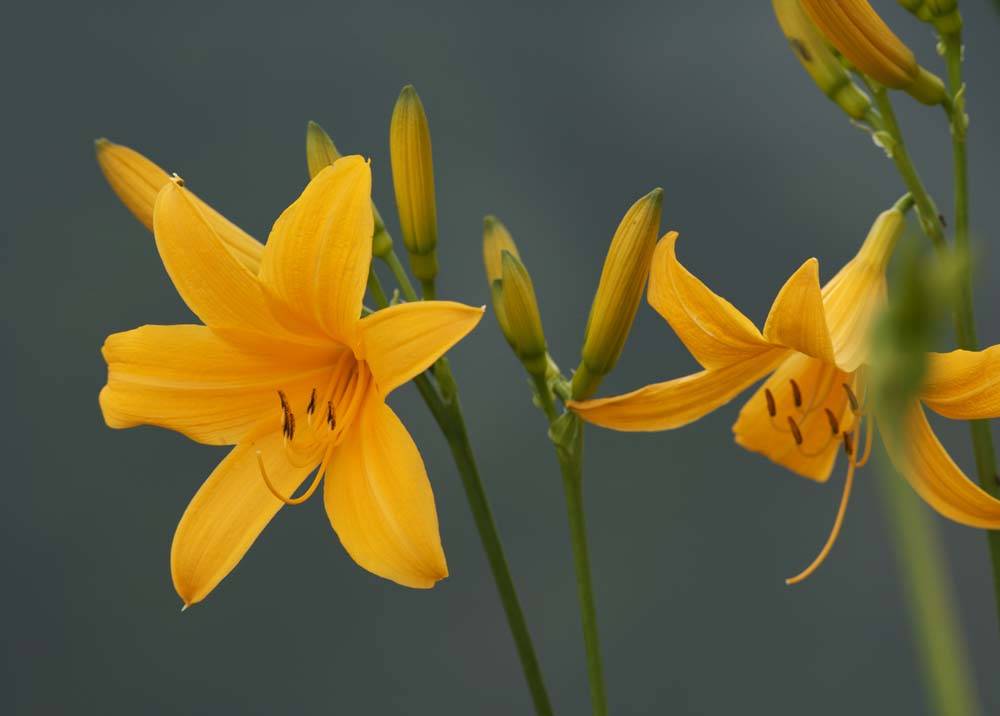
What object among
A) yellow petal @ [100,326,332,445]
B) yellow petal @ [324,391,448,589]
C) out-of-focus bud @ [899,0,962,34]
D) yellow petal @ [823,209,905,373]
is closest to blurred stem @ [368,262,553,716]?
yellow petal @ [324,391,448,589]

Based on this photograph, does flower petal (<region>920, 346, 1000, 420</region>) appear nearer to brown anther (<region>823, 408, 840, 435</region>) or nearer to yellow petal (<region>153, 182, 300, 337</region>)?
brown anther (<region>823, 408, 840, 435</region>)

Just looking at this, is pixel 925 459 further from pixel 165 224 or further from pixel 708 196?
pixel 708 196

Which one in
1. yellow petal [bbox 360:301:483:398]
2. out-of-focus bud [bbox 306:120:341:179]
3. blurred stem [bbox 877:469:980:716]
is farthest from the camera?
out-of-focus bud [bbox 306:120:341:179]

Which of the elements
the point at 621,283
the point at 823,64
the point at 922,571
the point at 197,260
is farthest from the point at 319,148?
the point at 922,571

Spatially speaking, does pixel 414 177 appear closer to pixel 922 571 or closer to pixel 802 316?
pixel 802 316

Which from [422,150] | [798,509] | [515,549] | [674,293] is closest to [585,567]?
[674,293]

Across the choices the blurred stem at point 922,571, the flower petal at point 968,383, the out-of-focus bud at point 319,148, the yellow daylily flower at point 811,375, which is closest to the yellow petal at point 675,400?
the yellow daylily flower at point 811,375

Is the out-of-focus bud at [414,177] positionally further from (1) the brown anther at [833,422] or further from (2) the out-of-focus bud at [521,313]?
(1) the brown anther at [833,422]
